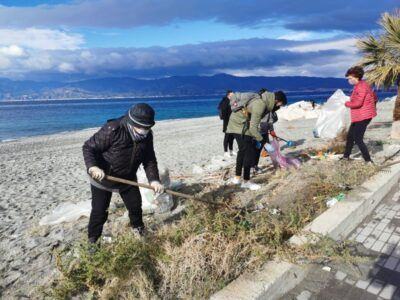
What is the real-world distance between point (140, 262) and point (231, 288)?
30.0 inches

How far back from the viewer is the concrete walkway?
2.81 m

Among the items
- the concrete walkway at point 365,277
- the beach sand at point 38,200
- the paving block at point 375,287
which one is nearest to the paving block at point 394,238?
the concrete walkway at point 365,277

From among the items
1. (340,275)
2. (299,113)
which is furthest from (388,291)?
(299,113)

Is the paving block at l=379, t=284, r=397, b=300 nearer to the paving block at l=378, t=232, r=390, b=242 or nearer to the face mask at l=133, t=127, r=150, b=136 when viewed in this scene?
the paving block at l=378, t=232, r=390, b=242

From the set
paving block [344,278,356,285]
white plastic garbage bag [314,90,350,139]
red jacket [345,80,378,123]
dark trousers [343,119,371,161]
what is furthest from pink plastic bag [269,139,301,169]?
white plastic garbage bag [314,90,350,139]

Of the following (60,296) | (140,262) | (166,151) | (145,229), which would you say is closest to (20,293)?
(60,296)

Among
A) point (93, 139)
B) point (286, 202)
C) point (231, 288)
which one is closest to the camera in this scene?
point (231, 288)

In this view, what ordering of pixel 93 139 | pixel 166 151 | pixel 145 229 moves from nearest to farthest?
pixel 93 139, pixel 145 229, pixel 166 151

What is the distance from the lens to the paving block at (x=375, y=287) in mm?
2822

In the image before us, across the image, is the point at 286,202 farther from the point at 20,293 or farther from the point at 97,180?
the point at 20,293

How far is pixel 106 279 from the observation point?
2732 millimetres

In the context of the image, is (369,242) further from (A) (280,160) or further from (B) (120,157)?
(A) (280,160)

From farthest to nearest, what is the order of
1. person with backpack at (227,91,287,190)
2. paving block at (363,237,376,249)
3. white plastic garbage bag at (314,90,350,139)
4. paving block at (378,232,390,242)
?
white plastic garbage bag at (314,90,350,139) → person with backpack at (227,91,287,190) → paving block at (378,232,390,242) → paving block at (363,237,376,249)

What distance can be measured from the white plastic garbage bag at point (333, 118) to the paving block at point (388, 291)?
7516mm
